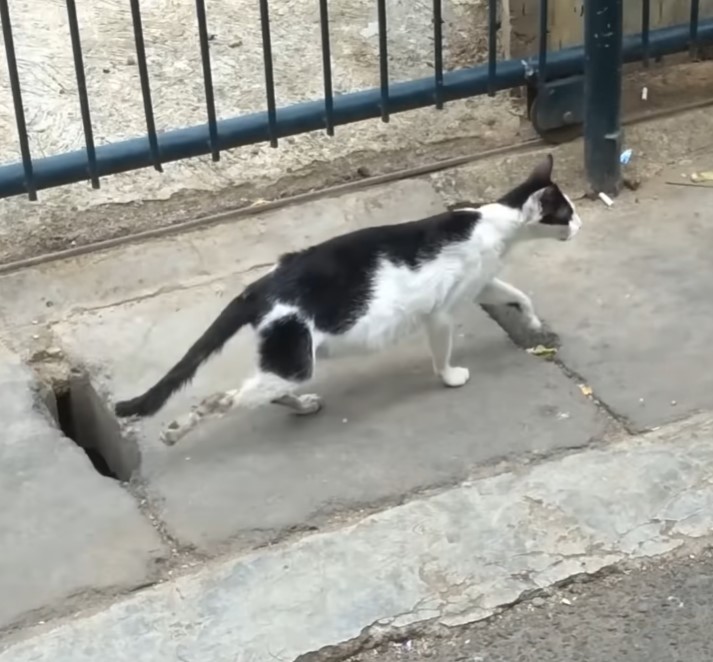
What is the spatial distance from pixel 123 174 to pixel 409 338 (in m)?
1.37

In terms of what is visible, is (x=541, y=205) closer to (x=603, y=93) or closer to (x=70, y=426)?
(x=603, y=93)

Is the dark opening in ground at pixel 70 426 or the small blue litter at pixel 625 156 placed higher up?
the small blue litter at pixel 625 156

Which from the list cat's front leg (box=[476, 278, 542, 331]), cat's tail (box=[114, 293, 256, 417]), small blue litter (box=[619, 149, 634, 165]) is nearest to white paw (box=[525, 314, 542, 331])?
cat's front leg (box=[476, 278, 542, 331])

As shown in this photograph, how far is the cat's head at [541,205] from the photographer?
3732 millimetres

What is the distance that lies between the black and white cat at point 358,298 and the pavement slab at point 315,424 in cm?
9

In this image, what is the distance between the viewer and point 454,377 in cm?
366

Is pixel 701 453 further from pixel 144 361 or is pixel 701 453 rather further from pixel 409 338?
pixel 144 361

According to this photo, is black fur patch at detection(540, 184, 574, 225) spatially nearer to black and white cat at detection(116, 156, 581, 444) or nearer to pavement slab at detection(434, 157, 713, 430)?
black and white cat at detection(116, 156, 581, 444)

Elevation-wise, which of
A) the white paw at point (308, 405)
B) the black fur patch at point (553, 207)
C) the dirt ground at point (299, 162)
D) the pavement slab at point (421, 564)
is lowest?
the pavement slab at point (421, 564)

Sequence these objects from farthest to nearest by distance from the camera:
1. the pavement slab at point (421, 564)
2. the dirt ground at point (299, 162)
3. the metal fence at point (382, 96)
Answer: the dirt ground at point (299, 162), the metal fence at point (382, 96), the pavement slab at point (421, 564)

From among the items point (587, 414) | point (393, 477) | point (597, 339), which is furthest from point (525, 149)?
point (393, 477)

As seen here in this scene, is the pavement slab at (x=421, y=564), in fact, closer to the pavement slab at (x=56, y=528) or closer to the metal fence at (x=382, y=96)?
the pavement slab at (x=56, y=528)

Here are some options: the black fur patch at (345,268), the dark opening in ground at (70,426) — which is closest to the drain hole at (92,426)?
the dark opening in ground at (70,426)

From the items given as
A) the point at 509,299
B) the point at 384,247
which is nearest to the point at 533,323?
the point at 509,299
